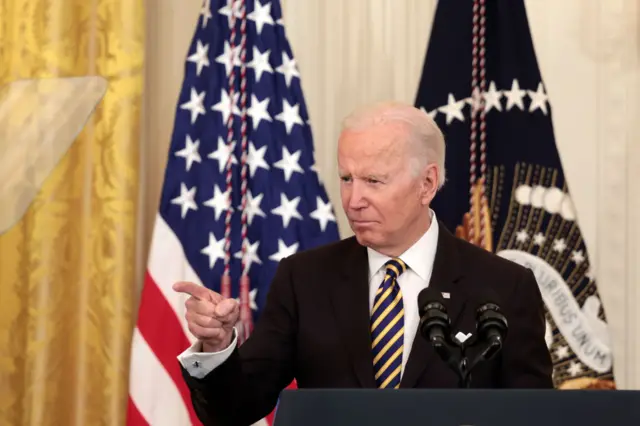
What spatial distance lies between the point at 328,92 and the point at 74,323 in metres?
1.56

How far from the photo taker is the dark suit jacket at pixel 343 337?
242 centimetres

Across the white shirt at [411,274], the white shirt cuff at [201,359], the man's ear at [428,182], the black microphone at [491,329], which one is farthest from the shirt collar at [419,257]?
the black microphone at [491,329]

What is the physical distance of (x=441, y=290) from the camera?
99.8 inches

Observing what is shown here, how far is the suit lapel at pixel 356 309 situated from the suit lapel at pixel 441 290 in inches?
4.6

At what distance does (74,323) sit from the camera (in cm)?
400

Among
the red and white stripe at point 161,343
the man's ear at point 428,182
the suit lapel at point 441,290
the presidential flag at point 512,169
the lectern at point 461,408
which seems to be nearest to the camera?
the lectern at point 461,408

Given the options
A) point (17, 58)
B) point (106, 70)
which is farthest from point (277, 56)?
point (17, 58)

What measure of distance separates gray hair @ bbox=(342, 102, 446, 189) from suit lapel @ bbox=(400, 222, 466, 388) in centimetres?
24

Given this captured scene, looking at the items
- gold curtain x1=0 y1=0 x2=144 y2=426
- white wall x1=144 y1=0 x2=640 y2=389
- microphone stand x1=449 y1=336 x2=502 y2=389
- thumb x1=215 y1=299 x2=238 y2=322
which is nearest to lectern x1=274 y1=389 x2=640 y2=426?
microphone stand x1=449 y1=336 x2=502 y2=389

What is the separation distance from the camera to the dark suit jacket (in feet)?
7.93

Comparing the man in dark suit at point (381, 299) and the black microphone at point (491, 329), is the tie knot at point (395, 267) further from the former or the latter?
the black microphone at point (491, 329)

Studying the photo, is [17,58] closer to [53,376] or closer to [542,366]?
[53,376]

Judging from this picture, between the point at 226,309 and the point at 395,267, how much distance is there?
0.60m

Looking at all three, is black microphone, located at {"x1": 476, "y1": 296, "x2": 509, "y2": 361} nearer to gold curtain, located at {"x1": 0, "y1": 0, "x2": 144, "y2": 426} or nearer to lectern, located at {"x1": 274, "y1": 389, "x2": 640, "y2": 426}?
lectern, located at {"x1": 274, "y1": 389, "x2": 640, "y2": 426}
